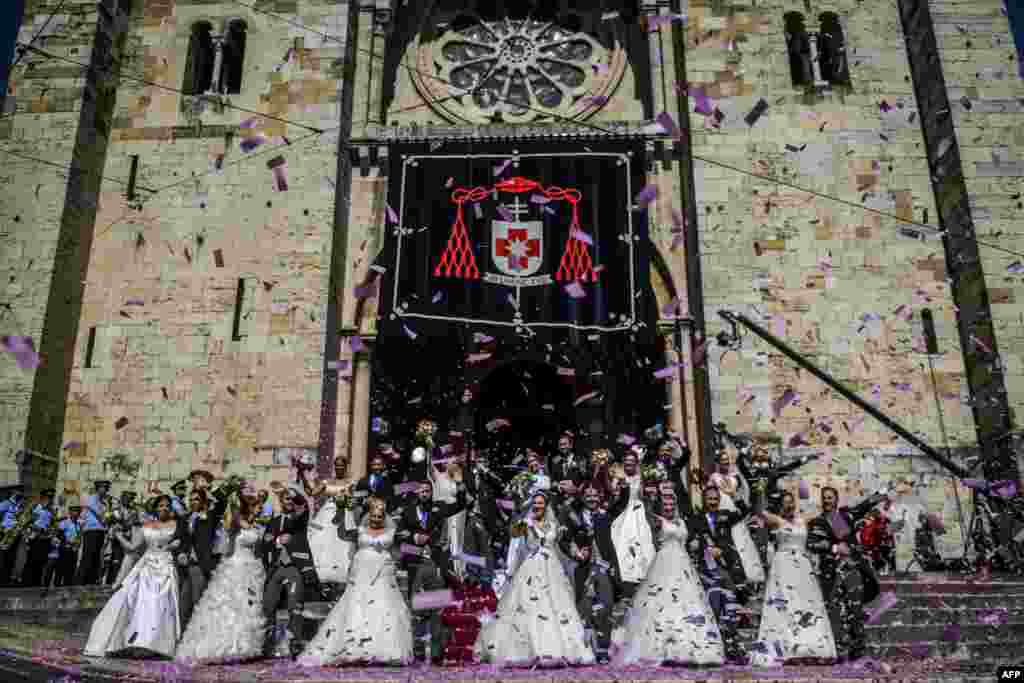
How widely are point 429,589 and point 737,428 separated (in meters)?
6.25

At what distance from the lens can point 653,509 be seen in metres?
8.24

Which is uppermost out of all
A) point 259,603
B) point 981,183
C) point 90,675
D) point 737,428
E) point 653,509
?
point 981,183

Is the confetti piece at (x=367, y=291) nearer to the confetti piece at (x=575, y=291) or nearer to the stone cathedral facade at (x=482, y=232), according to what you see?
the stone cathedral facade at (x=482, y=232)

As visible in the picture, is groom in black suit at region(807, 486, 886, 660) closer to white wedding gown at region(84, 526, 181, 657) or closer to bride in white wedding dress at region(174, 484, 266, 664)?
bride in white wedding dress at region(174, 484, 266, 664)

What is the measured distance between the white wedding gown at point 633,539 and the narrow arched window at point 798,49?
342 inches

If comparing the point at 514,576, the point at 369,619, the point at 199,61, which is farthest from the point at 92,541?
the point at 199,61

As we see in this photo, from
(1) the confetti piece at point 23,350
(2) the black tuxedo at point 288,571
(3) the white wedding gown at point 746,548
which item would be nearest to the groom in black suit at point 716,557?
(3) the white wedding gown at point 746,548

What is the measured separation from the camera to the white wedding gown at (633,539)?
916 cm

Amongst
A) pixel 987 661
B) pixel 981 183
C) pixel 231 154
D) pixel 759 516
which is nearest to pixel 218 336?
pixel 231 154

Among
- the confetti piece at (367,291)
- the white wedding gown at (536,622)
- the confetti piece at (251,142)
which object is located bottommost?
the white wedding gown at (536,622)

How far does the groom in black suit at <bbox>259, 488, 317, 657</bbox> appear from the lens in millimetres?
7965

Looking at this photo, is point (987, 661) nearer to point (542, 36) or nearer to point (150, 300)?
point (150, 300)

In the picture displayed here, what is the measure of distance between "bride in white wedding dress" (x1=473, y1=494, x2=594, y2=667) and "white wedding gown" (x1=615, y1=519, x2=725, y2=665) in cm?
42

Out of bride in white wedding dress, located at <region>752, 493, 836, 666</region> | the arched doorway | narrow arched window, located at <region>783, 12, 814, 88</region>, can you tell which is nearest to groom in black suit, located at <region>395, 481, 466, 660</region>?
bride in white wedding dress, located at <region>752, 493, 836, 666</region>
